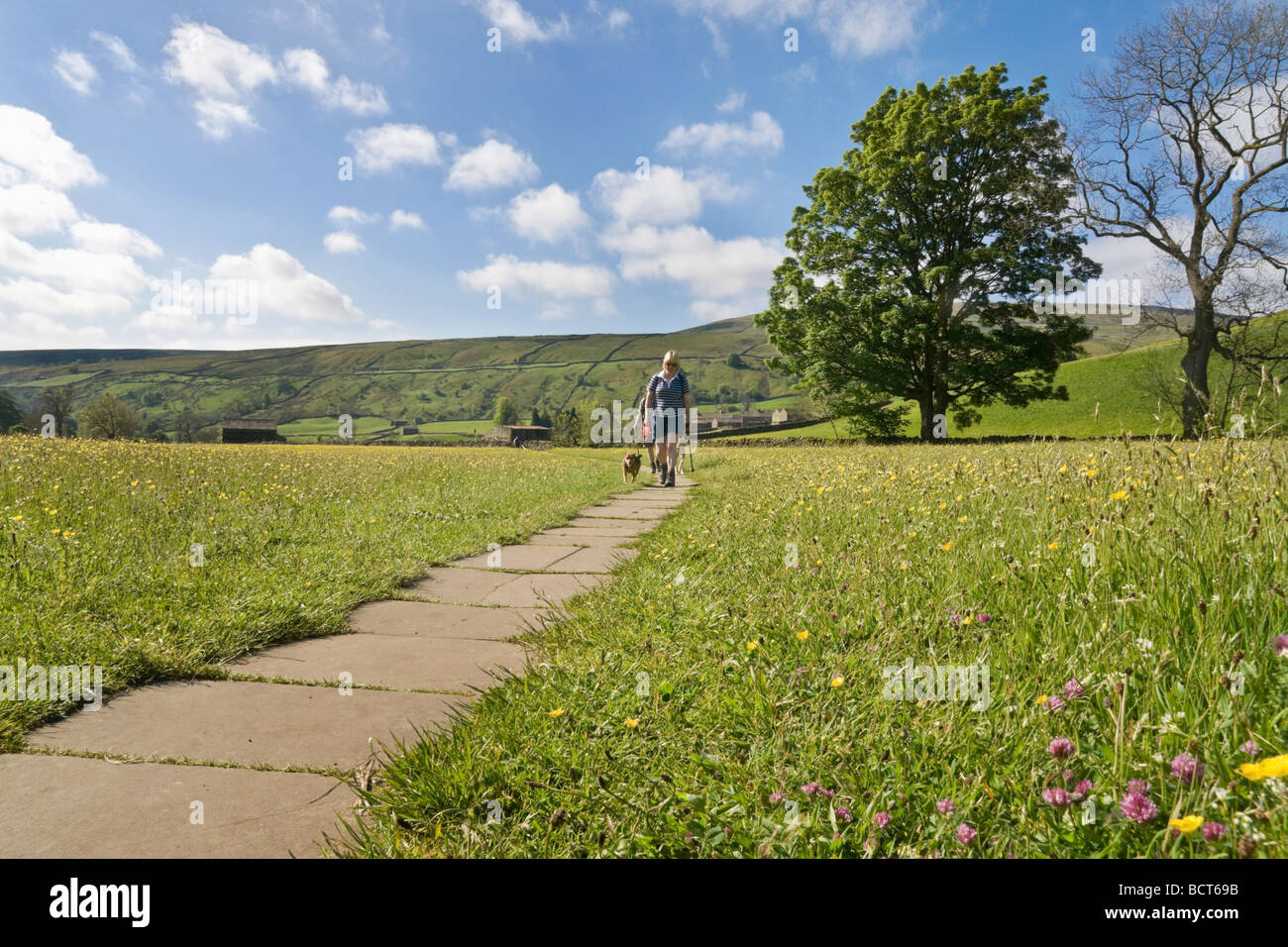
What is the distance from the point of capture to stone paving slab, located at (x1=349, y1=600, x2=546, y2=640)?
360 cm

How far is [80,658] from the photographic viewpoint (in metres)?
2.83

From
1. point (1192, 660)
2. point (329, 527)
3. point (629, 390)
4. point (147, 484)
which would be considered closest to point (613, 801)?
point (1192, 660)

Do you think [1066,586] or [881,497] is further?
[881,497]

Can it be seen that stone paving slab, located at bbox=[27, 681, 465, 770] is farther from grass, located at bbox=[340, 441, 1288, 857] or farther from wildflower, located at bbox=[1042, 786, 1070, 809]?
wildflower, located at bbox=[1042, 786, 1070, 809]

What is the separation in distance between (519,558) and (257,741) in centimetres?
339

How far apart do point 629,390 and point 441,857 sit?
182 m

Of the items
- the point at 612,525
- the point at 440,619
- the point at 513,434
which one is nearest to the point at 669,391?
the point at 612,525

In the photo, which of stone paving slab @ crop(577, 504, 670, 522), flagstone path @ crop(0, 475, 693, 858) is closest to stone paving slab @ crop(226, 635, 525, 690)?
flagstone path @ crop(0, 475, 693, 858)

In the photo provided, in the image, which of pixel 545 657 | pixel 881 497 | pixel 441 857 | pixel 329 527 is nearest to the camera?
pixel 441 857

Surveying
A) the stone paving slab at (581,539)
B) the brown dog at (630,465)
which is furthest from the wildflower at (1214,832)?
the brown dog at (630,465)

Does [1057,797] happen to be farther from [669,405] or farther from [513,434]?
[513,434]

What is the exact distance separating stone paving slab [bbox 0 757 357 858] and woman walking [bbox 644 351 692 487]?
374 inches

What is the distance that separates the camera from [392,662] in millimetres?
3133
